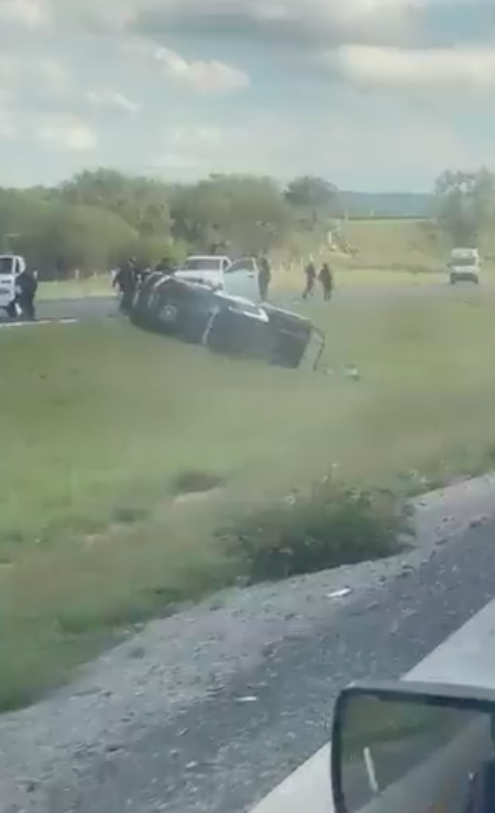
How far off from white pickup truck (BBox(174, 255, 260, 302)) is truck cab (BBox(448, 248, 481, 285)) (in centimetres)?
28

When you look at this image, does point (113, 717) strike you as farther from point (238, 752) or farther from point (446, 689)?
point (446, 689)

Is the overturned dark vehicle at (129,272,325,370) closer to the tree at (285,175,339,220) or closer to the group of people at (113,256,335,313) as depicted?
the group of people at (113,256,335,313)

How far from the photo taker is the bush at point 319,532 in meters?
1.62

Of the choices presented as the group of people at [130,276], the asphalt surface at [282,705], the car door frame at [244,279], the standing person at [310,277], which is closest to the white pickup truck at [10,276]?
the group of people at [130,276]

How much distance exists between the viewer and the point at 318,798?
1.56 meters

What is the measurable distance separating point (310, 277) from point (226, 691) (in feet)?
1.73

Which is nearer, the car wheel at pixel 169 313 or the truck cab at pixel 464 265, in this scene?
the car wheel at pixel 169 313

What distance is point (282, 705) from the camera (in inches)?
62.8

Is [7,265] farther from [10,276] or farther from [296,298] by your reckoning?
[296,298]

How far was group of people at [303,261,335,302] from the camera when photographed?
1.66 metres

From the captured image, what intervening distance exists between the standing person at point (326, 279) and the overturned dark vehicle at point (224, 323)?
0.05 meters

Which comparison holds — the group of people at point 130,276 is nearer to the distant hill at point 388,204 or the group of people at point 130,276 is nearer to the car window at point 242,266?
the car window at point 242,266

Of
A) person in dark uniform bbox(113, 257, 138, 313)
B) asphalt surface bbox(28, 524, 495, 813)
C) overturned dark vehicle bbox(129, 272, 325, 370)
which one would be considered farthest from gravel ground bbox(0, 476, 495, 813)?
person in dark uniform bbox(113, 257, 138, 313)

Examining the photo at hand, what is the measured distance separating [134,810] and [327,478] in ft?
1.53
